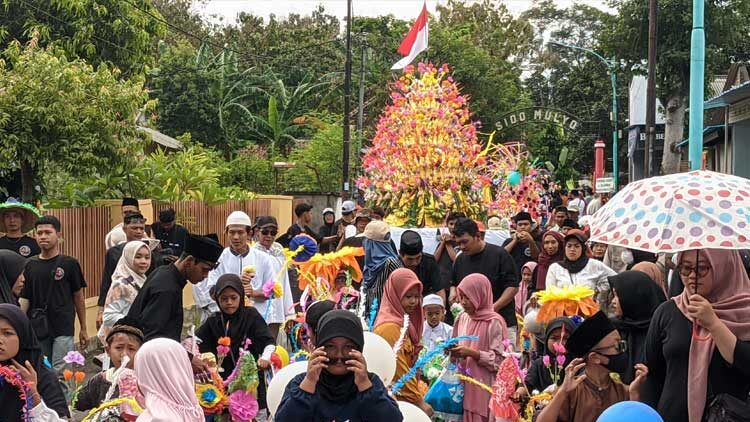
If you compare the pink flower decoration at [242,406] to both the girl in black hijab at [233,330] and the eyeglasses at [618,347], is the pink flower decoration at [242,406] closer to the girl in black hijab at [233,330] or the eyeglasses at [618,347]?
the girl in black hijab at [233,330]

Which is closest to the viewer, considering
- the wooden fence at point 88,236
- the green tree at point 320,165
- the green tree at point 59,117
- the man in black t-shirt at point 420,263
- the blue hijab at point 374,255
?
the man in black t-shirt at point 420,263

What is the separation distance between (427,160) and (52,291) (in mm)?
8460

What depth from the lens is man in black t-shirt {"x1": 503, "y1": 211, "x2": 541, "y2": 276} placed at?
11602mm

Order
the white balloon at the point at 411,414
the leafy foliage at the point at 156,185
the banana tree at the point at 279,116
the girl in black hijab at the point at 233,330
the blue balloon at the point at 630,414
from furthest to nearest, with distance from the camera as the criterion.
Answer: the banana tree at the point at 279,116 → the leafy foliage at the point at 156,185 → the girl in black hijab at the point at 233,330 → the white balloon at the point at 411,414 → the blue balloon at the point at 630,414

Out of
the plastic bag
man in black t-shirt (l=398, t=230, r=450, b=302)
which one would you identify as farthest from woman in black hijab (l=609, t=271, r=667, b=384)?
man in black t-shirt (l=398, t=230, r=450, b=302)

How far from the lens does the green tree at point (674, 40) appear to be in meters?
26.1

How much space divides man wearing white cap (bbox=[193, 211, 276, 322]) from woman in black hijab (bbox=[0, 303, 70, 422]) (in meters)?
3.67

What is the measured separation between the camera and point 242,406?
6051mm

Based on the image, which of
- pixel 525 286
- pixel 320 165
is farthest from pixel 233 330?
pixel 320 165

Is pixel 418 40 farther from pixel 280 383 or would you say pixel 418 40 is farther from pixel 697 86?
pixel 280 383

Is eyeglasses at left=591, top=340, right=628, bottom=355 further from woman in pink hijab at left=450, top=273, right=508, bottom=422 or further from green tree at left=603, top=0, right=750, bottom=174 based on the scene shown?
green tree at left=603, top=0, right=750, bottom=174

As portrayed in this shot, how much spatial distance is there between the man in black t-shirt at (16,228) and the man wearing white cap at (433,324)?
12.6 ft

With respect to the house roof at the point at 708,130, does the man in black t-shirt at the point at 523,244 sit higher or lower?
lower

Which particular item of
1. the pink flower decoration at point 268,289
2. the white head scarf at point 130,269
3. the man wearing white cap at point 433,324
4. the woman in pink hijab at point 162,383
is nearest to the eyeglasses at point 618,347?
the woman in pink hijab at point 162,383
